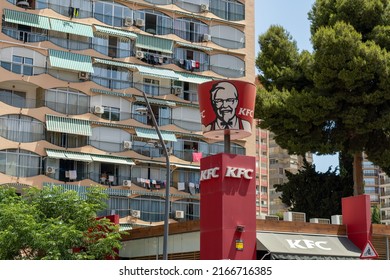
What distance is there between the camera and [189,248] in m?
31.6

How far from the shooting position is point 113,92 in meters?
60.7

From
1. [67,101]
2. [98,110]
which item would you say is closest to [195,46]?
[98,110]

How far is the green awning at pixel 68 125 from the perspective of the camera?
187 feet

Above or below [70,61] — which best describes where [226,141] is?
below

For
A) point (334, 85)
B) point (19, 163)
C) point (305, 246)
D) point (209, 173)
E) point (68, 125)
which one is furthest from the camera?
point (68, 125)

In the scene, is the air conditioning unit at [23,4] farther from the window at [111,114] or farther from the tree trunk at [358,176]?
the tree trunk at [358,176]

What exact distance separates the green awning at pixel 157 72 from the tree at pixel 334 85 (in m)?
10.3

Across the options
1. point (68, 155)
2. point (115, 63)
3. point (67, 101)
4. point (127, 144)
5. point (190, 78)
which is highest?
point (115, 63)

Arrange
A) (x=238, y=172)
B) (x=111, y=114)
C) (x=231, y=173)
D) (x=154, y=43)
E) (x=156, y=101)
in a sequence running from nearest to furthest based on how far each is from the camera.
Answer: (x=231, y=173) → (x=238, y=172) → (x=111, y=114) → (x=156, y=101) → (x=154, y=43)

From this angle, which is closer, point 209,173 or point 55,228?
point 209,173

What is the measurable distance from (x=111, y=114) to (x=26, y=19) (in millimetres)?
9390

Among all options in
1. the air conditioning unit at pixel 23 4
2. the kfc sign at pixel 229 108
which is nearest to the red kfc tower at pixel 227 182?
the kfc sign at pixel 229 108

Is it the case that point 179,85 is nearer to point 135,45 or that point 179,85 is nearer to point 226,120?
point 135,45

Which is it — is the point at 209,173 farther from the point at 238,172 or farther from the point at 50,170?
the point at 50,170
